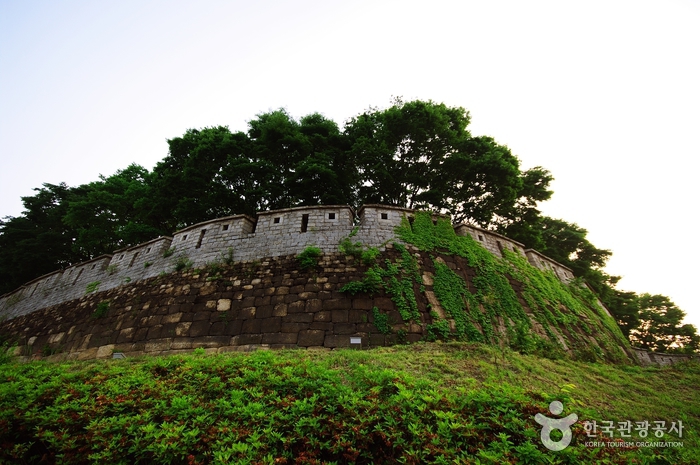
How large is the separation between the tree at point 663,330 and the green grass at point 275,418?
65.2 feet

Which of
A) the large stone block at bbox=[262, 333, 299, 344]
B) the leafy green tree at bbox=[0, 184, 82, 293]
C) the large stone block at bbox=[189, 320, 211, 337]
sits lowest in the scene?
the large stone block at bbox=[262, 333, 299, 344]

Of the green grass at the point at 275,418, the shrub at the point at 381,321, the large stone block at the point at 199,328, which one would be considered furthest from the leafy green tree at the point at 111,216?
the shrub at the point at 381,321

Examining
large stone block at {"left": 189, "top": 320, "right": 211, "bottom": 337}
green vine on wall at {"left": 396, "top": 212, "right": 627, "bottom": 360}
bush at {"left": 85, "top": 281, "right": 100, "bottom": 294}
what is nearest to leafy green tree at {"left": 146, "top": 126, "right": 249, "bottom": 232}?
bush at {"left": 85, "top": 281, "right": 100, "bottom": 294}

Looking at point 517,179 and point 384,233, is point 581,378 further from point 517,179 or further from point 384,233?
point 517,179

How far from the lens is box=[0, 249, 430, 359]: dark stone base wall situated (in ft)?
24.9

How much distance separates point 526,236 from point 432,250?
8.27 m

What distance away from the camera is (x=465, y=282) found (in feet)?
30.1

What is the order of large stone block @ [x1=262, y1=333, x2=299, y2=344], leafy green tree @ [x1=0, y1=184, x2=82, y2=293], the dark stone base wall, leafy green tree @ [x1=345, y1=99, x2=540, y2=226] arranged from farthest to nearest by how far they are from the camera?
leafy green tree @ [x1=0, y1=184, x2=82, y2=293] → leafy green tree @ [x1=345, y1=99, x2=540, y2=226] → the dark stone base wall → large stone block @ [x1=262, y1=333, x2=299, y2=344]

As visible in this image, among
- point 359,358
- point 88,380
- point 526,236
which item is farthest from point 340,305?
point 526,236

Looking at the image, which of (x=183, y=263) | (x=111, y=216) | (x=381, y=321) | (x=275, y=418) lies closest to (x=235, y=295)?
(x=183, y=263)

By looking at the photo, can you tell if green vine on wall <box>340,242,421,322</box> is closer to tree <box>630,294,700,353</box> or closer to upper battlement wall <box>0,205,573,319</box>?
upper battlement wall <box>0,205,573,319</box>

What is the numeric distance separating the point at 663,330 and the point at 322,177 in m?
24.1

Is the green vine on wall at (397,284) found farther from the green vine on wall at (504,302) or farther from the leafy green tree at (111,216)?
the leafy green tree at (111,216)

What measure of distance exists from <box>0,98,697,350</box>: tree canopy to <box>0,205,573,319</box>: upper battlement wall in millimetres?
3110
